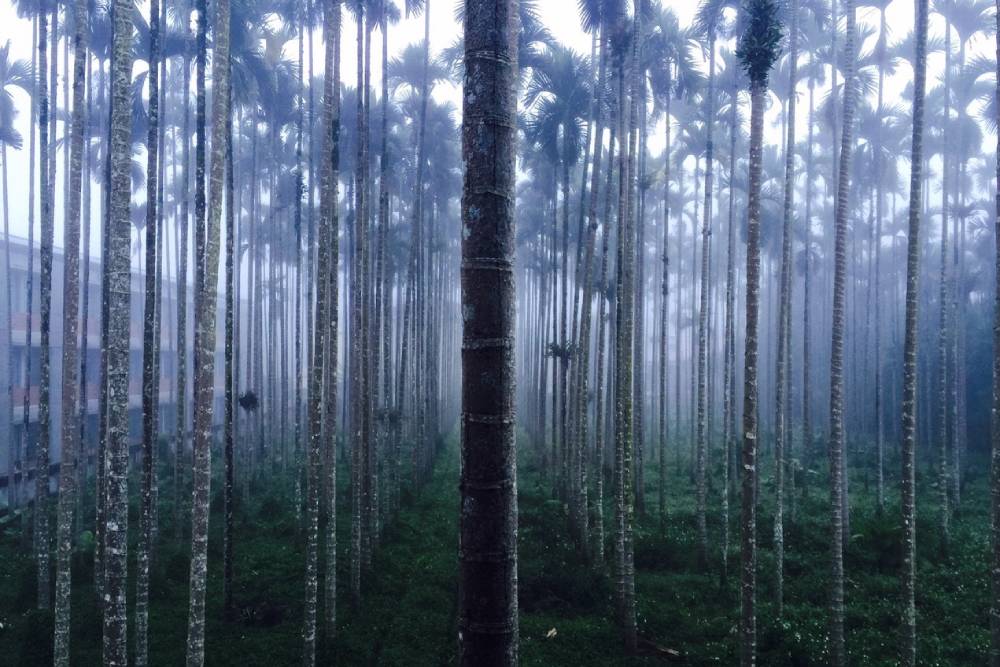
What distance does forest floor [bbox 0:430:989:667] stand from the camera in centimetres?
975

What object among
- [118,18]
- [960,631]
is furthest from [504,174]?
[960,631]

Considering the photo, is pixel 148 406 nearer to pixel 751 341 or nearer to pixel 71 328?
pixel 71 328

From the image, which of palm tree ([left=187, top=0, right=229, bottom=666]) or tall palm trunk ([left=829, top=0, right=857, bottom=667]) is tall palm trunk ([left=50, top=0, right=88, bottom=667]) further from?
tall palm trunk ([left=829, top=0, right=857, bottom=667])

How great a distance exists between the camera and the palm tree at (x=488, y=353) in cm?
268

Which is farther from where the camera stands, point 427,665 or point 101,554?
point 101,554

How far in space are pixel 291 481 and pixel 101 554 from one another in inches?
561

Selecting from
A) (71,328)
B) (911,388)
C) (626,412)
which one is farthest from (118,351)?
(911,388)

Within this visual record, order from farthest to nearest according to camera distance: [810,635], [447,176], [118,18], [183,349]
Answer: [447,176] < [183,349] < [810,635] < [118,18]

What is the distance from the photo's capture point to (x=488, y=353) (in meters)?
2.73

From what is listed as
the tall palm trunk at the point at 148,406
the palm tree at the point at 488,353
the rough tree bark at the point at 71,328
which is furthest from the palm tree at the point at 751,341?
the rough tree bark at the point at 71,328

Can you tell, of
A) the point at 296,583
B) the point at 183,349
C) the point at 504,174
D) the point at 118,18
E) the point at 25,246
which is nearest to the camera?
the point at 504,174

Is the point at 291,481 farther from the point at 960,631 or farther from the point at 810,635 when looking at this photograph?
the point at 960,631

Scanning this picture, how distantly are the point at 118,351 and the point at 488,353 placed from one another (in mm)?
4514

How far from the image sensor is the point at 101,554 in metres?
10.3
